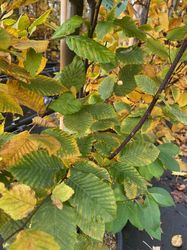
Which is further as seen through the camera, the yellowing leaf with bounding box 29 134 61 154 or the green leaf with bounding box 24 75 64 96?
the green leaf with bounding box 24 75 64 96

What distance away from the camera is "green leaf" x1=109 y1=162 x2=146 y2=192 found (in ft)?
1.97

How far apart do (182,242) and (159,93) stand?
5.44ft

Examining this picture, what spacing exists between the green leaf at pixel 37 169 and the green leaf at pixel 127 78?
0.32 meters

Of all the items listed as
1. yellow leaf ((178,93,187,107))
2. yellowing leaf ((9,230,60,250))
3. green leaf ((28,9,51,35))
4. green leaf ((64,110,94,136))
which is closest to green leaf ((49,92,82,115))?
green leaf ((64,110,94,136))

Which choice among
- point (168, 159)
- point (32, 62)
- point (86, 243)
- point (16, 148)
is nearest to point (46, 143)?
point (16, 148)

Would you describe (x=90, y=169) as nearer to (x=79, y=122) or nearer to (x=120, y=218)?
(x=79, y=122)

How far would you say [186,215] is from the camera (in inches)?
90.4

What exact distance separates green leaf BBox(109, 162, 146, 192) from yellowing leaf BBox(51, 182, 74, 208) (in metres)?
0.21

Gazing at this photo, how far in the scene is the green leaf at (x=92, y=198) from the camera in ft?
1.39

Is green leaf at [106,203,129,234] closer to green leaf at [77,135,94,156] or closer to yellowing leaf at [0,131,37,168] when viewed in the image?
green leaf at [77,135,94,156]

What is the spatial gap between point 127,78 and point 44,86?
27 cm

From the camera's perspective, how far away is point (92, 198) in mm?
430

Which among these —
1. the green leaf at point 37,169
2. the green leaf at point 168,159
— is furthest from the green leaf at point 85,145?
the green leaf at point 168,159

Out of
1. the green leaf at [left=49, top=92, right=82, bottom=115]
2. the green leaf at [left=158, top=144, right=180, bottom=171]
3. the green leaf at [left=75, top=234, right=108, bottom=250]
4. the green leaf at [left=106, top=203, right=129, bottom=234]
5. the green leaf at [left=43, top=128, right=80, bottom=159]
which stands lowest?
the green leaf at [left=106, top=203, right=129, bottom=234]
